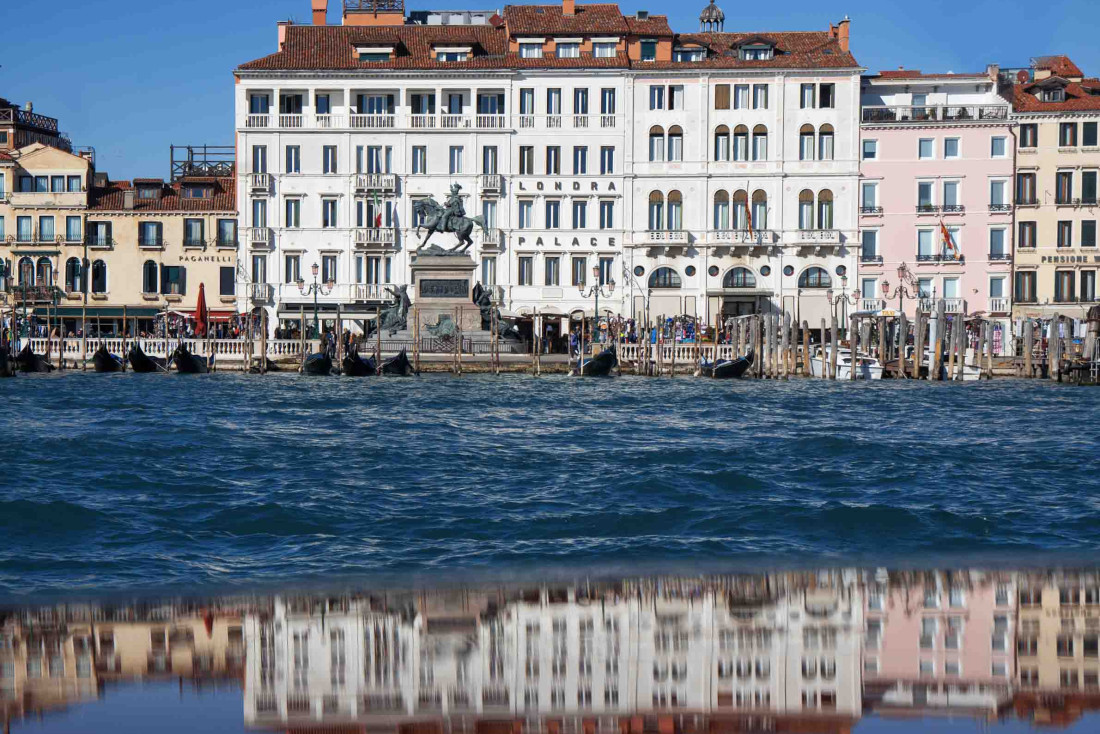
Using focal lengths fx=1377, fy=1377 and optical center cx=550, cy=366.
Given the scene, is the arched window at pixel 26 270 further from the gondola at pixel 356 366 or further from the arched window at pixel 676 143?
the arched window at pixel 676 143

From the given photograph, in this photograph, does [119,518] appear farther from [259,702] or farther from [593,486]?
[259,702]

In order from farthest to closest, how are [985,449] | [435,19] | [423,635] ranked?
[435,19] → [985,449] → [423,635]

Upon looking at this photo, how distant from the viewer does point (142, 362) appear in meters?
40.7

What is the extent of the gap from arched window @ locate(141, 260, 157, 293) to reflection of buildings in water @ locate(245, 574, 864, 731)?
4723cm

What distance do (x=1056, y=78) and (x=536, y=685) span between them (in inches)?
2004

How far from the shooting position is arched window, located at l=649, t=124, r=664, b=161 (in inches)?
2026

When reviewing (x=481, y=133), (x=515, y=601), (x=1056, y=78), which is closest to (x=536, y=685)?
(x=515, y=601)

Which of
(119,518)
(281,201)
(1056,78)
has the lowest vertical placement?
(119,518)

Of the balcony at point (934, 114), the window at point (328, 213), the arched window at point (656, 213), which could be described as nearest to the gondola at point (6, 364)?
the window at point (328, 213)

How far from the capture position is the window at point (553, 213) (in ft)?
169

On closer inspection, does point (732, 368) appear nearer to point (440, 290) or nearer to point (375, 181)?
point (440, 290)

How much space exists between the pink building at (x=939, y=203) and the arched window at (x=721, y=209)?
5007mm

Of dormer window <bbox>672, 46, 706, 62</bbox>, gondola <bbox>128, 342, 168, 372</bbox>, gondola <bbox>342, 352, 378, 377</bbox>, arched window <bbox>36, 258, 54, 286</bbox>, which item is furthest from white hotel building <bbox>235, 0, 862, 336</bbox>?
gondola <bbox>342, 352, 378, 377</bbox>

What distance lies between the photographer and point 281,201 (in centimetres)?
5166
